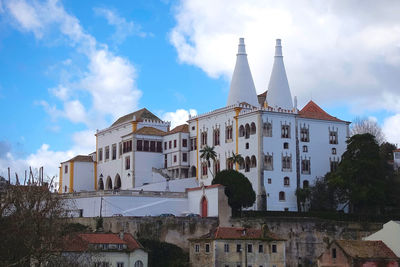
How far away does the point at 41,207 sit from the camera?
52.1 metres

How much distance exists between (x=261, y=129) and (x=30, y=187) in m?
34.4

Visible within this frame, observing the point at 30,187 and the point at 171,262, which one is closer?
the point at 30,187

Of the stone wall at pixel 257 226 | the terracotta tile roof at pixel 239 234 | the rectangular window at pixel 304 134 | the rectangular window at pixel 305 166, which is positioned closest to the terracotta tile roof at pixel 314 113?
the rectangular window at pixel 304 134

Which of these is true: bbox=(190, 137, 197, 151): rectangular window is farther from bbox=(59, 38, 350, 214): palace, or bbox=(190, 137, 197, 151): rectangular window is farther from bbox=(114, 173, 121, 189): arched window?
bbox=(114, 173, 121, 189): arched window

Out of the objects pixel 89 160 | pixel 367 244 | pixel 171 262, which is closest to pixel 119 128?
pixel 89 160

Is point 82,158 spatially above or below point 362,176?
above

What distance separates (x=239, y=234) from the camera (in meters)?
65.1

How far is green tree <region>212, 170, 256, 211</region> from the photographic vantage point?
7469 centimetres

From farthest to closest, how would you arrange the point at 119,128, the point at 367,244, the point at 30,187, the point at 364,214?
1. the point at 119,128
2. the point at 364,214
3. the point at 367,244
4. the point at 30,187

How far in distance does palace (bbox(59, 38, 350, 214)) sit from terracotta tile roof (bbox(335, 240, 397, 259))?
17072 mm

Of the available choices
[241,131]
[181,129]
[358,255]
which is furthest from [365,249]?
[181,129]

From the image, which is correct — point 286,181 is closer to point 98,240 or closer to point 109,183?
point 98,240

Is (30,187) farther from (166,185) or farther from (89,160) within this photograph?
(89,160)

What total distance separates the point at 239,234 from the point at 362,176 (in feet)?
57.7
